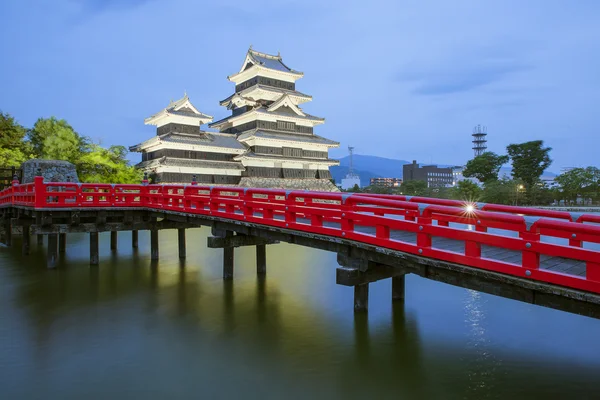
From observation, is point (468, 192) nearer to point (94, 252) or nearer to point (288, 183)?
point (288, 183)

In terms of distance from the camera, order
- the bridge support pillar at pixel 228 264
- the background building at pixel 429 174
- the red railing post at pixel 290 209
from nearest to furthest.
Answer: the red railing post at pixel 290 209 < the bridge support pillar at pixel 228 264 < the background building at pixel 429 174

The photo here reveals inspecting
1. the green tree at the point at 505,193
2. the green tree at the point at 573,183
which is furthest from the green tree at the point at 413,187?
the green tree at the point at 573,183

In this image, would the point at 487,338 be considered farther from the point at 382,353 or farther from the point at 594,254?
the point at 594,254

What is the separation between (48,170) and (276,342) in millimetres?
20497

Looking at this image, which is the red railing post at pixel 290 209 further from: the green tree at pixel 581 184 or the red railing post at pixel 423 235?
the green tree at pixel 581 184

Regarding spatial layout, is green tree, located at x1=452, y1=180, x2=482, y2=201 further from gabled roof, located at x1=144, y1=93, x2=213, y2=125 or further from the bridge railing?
the bridge railing

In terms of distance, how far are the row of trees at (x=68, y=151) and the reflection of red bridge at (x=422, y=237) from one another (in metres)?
20.4

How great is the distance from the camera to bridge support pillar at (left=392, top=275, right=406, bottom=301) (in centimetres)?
1148

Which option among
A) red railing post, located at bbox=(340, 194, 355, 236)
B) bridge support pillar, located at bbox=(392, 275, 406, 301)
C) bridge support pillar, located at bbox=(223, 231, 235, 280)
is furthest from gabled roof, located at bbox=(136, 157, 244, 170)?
red railing post, located at bbox=(340, 194, 355, 236)

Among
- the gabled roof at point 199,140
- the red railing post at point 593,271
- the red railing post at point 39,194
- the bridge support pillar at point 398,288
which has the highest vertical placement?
the gabled roof at point 199,140

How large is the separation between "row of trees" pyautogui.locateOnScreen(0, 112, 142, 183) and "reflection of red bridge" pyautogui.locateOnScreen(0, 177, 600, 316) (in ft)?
67.1

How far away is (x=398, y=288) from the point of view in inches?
458

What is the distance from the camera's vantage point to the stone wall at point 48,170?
2281 centimetres

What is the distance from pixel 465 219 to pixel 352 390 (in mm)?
3578
